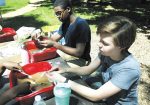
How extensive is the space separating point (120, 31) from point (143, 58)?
448 cm

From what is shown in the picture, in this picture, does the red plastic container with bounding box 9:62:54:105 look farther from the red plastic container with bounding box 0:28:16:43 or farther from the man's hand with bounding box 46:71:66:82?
the red plastic container with bounding box 0:28:16:43

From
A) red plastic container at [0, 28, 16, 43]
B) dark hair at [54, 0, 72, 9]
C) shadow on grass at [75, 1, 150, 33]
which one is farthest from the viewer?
shadow on grass at [75, 1, 150, 33]

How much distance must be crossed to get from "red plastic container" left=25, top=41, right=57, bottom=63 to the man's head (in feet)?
1.87

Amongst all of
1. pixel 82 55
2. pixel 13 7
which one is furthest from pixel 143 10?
pixel 82 55

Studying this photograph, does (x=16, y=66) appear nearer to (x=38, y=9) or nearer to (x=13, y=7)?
(x=38, y=9)

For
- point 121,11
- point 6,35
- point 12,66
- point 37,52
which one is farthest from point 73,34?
point 121,11

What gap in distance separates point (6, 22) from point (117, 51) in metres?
9.45

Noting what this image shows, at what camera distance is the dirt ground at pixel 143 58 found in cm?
508

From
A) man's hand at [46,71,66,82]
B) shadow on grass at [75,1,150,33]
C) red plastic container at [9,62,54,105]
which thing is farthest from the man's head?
shadow on grass at [75,1,150,33]

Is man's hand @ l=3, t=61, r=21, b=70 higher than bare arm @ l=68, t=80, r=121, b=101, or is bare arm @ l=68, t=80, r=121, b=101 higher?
man's hand @ l=3, t=61, r=21, b=70

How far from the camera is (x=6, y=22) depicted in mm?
11383

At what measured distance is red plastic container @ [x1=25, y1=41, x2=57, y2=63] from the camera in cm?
329

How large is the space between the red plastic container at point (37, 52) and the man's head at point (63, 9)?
1.87 ft

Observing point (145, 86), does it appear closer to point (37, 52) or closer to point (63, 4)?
point (63, 4)
